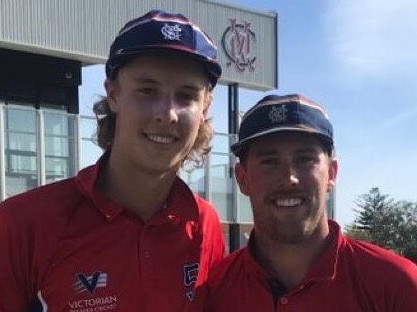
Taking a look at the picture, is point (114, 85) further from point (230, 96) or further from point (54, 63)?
point (230, 96)

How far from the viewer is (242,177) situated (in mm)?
3971

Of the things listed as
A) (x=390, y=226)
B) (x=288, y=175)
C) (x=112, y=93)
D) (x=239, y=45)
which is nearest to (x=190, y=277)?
(x=288, y=175)

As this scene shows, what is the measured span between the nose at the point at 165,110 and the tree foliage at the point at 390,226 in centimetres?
4600

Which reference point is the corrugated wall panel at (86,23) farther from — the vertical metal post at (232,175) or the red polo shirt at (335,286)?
the red polo shirt at (335,286)

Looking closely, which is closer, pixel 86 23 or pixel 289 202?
pixel 289 202

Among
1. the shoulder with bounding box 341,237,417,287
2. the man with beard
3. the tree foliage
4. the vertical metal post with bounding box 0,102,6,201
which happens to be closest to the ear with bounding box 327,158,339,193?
the man with beard

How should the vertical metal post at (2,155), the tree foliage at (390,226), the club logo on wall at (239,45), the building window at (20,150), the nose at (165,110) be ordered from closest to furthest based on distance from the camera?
1. the nose at (165,110)
2. the vertical metal post at (2,155)
3. the building window at (20,150)
4. the club logo on wall at (239,45)
5. the tree foliage at (390,226)

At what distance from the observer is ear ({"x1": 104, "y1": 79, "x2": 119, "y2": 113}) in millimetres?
3842

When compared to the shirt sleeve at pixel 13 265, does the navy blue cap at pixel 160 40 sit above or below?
above

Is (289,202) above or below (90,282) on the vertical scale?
above

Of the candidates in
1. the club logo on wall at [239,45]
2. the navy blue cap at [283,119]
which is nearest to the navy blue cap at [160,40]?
the navy blue cap at [283,119]

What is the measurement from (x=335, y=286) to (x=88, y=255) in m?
0.97

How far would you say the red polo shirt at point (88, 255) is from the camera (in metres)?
3.53

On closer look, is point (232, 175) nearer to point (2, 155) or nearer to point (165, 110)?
point (2, 155)
